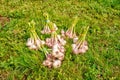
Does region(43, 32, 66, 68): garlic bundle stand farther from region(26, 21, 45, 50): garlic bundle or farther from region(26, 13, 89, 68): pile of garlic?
region(26, 21, 45, 50): garlic bundle

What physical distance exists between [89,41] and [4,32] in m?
1.60

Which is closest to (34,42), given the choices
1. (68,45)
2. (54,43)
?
(54,43)

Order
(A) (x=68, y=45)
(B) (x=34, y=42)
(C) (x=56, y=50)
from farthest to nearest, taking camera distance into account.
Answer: (A) (x=68, y=45) < (B) (x=34, y=42) < (C) (x=56, y=50)

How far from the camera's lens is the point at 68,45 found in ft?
16.1

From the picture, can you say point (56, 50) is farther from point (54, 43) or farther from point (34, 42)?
point (34, 42)

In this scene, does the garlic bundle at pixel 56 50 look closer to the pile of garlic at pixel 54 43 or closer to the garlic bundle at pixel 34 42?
the pile of garlic at pixel 54 43

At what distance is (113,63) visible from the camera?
4.80 metres

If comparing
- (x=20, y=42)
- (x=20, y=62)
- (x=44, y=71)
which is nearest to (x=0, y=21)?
(x=20, y=42)

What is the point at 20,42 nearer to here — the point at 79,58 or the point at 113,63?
the point at 79,58

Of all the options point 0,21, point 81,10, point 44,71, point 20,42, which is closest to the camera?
point 44,71

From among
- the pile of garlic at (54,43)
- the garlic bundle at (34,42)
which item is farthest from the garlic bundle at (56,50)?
the garlic bundle at (34,42)

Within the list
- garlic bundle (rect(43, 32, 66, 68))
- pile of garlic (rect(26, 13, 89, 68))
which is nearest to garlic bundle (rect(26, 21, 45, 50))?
pile of garlic (rect(26, 13, 89, 68))

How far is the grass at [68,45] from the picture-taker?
454 cm

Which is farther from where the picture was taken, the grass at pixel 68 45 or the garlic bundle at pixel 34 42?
the garlic bundle at pixel 34 42
